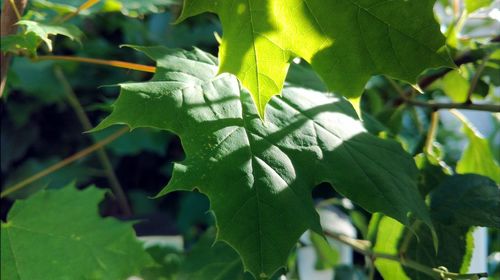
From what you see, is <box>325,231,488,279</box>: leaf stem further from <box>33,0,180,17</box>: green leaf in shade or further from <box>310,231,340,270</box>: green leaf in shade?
<box>33,0,180,17</box>: green leaf in shade

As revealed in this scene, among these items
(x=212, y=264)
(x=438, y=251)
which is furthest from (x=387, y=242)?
(x=212, y=264)

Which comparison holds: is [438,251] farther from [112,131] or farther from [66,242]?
[112,131]

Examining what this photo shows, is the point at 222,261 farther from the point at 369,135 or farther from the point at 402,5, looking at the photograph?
the point at 402,5

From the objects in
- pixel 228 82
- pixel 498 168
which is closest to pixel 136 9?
pixel 228 82

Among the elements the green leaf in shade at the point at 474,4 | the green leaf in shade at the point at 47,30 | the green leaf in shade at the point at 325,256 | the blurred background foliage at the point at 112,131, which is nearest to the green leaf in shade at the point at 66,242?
the green leaf in shade at the point at 47,30

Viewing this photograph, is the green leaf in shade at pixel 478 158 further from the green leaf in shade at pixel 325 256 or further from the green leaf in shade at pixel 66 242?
the green leaf in shade at pixel 66 242

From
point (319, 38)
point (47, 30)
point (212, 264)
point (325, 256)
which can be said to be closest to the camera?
point (319, 38)
